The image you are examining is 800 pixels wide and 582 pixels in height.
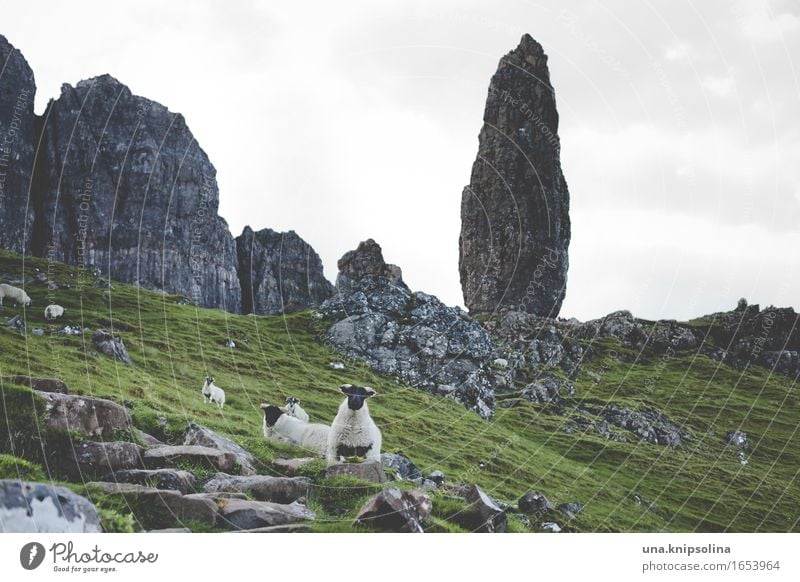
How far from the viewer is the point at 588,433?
57156mm

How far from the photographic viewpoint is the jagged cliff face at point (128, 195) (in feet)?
364

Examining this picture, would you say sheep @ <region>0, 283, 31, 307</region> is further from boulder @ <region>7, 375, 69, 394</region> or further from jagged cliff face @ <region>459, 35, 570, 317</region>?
jagged cliff face @ <region>459, 35, 570, 317</region>

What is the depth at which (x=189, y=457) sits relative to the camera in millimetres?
11891

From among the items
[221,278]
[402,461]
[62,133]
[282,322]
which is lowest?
[402,461]

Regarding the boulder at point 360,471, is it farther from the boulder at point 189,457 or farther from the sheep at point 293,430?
the sheep at point 293,430

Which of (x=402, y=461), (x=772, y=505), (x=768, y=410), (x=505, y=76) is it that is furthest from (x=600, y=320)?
(x=402, y=461)

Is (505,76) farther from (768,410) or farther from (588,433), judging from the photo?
(588,433)

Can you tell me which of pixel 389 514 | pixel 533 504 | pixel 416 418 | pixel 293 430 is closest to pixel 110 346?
pixel 293 430

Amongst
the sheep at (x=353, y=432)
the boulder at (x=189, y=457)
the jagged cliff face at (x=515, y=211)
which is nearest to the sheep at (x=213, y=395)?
the sheep at (x=353, y=432)

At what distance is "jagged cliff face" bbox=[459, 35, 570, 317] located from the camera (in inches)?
4343

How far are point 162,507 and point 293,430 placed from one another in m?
12.9

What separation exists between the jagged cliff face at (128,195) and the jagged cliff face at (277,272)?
591cm

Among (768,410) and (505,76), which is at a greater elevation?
(505,76)
